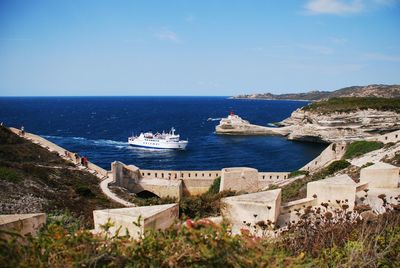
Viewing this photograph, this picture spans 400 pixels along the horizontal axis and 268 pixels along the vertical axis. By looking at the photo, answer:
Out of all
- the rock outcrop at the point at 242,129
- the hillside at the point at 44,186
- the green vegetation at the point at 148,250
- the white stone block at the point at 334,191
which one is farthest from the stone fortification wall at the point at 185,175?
the rock outcrop at the point at 242,129

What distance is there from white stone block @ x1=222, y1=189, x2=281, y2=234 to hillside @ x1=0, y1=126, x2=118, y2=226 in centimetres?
630

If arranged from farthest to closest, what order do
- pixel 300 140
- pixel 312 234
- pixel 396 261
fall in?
pixel 300 140 → pixel 312 234 → pixel 396 261

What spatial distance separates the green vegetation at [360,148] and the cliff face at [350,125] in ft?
94.8

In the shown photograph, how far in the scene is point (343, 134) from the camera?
192ft

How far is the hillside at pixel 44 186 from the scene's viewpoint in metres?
17.7

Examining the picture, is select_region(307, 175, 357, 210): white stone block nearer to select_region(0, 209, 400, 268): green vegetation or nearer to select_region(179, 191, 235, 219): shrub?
select_region(179, 191, 235, 219): shrub

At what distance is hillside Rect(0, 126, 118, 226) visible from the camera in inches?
698

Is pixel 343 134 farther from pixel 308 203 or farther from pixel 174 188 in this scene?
pixel 308 203

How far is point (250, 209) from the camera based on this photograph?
29.8ft

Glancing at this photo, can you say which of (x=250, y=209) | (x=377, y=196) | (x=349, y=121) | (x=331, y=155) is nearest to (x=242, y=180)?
(x=331, y=155)

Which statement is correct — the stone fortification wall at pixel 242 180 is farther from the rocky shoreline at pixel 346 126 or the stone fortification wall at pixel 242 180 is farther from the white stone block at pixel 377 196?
the rocky shoreline at pixel 346 126

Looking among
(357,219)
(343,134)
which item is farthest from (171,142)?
(357,219)

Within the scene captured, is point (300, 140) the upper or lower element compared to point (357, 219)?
lower

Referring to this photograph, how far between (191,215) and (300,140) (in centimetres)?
5742
